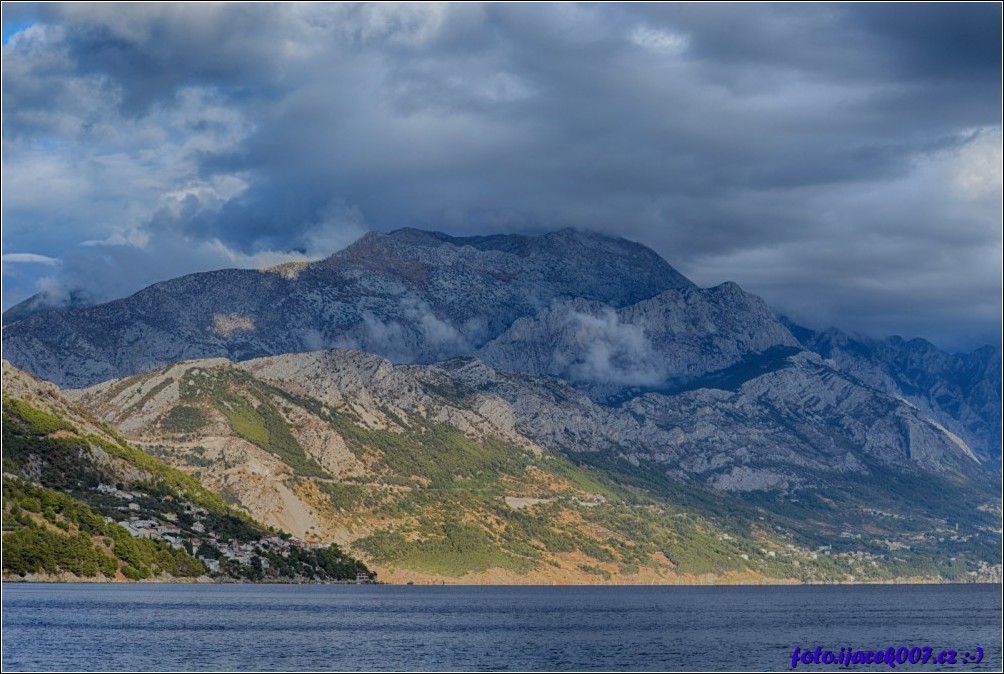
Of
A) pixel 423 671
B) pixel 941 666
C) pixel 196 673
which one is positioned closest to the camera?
pixel 196 673

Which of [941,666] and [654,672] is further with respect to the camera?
[941,666]

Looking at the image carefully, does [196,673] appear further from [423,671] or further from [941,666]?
[941,666]

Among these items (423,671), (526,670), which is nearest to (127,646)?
(423,671)

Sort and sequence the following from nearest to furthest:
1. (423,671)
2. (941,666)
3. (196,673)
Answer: (196,673)
(423,671)
(941,666)

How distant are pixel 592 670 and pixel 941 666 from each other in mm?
50949

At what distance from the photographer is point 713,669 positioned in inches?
7195

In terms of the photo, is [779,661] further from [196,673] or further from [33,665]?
[33,665]

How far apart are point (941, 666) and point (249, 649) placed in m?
100

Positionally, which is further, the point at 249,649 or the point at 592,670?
the point at 249,649

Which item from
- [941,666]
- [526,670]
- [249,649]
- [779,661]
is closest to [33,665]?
[249,649]

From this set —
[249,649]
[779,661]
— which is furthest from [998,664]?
[249,649]

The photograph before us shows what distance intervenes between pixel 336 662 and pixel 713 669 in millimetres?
52188

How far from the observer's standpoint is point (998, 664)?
190625 millimetres

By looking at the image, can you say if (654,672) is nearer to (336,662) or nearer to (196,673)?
(336,662)
